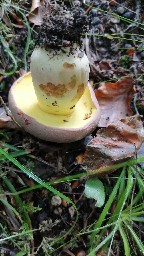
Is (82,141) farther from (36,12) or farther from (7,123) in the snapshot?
(36,12)

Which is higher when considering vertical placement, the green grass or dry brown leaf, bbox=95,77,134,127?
dry brown leaf, bbox=95,77,134,127

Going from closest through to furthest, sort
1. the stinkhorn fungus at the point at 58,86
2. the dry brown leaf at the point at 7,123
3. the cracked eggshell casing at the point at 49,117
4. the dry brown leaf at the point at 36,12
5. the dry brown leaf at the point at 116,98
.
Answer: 1. the stinkhorn fungus at the point at 58,86
2. the cracked eggshell casing at the point at 49,117
3. the dry brown leaf at the point at 7,123
4. the dry brown leaf at the point at 116,98
5. the dry brown leaf at the point at 36,12

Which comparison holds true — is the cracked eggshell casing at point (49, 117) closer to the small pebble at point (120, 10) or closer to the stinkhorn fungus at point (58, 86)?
the stinkhorn fungus at point (58, 86)

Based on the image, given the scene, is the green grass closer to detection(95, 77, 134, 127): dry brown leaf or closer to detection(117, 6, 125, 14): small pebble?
detection(95, 77, 134, 127): dry brown leaf

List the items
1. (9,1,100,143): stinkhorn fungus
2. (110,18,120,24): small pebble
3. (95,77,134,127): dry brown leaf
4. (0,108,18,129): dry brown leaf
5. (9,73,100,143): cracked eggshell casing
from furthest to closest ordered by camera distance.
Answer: (110,18,120,24): small pebble < (95,77,134,127): dry brown leaf < (0,108,18,129): dry brown leaf < (9,73,100,143): cracked eggshell casing < (9,1,100,143): stinkhorn fungus

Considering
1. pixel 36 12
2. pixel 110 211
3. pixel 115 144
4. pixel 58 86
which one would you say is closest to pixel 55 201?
pixel 110 211

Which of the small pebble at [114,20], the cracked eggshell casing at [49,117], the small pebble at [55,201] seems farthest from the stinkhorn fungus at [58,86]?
the small pebble at [114,20]

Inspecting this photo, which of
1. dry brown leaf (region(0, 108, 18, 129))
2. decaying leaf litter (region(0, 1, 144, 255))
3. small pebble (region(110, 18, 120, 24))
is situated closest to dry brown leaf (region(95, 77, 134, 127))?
decaying leaf litter (region(0, 1, 144, 255))
